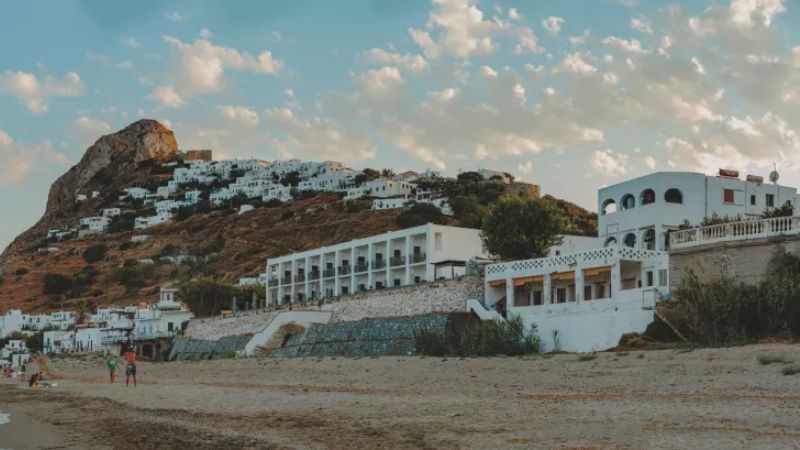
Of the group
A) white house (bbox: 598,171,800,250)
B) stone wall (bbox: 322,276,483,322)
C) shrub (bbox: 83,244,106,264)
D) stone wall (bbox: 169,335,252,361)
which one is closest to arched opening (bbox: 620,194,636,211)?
white house (bbox: 598,171,800,250)

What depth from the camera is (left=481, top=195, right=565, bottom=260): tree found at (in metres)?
47.5

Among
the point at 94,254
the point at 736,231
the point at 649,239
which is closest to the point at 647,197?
the point at 649,239

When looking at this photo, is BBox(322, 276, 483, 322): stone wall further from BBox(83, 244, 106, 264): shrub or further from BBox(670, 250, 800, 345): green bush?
BBox(83, 244, 106, 264): shrub

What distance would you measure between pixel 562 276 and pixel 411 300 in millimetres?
9399

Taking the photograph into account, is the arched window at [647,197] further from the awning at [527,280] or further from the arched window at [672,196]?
the awning at [527,280]

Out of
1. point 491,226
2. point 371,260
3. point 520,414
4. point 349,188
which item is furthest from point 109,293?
point 520,414

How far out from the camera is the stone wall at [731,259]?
2881 centimetres

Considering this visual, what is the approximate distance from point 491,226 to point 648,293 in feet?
60.6

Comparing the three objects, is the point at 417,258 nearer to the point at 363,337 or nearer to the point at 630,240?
the point at 630,240

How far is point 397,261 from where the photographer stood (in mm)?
58625

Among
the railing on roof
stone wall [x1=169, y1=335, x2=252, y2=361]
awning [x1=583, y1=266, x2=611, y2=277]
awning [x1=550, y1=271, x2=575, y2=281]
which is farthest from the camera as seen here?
stone wall [x1=169, y1=335, x2=252, y2=361]

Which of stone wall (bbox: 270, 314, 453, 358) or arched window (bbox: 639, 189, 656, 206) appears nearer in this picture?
stone wall (bbox: 270, 314, 453, 358)

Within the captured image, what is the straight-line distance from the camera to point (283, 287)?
69.9 metres

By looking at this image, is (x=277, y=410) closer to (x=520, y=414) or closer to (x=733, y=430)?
(x=520, y=414)
